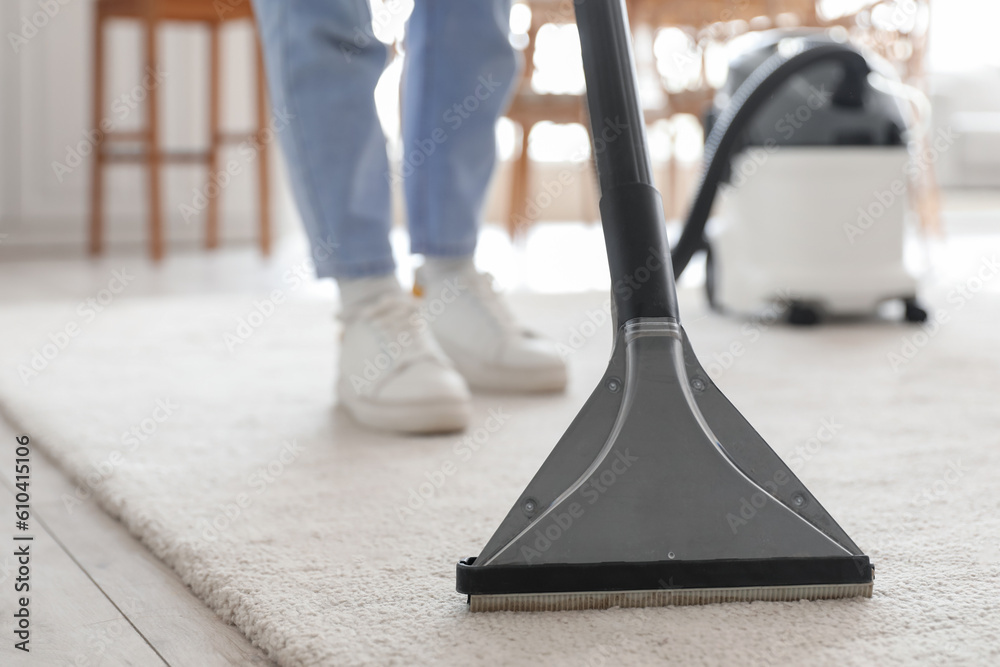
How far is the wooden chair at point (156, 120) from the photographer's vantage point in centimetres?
267

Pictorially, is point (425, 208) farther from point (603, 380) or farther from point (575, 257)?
point (575, 257)

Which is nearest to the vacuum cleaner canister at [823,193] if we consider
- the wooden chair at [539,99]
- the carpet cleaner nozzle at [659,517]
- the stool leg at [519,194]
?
the carpet cleaner nozzle at [659,517]

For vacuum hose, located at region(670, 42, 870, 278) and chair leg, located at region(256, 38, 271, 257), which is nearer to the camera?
vacuum hose, located at region(670, 42, 870, 278)

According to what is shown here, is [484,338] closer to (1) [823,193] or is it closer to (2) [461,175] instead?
(2) [461,175]

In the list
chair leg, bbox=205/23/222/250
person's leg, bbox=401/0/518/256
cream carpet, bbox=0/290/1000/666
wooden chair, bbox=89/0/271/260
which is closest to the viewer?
cream carpet, bbox=0/290/1000/666

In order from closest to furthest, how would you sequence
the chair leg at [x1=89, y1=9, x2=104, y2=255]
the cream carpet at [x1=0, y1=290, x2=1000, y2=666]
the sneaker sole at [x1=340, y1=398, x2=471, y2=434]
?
the cream carpet at [x1=0, y1=290, x2=1000, y2=666] → the sneaker sole at [x1=340, y1=398, x2=471, y2=434] → the chair leg at [x1=89, y1=9, x2=104, y2=255]

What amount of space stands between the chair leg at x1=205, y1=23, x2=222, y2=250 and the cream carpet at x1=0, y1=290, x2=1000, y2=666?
1660 mm

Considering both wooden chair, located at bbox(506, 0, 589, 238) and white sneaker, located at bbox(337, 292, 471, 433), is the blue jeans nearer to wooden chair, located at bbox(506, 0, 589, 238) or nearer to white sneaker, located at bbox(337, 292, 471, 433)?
white sneaker, located at bbox(337, 292, 471, 433)

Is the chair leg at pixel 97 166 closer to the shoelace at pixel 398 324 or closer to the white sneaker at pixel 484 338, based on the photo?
the white sneaker at pixel 484 338

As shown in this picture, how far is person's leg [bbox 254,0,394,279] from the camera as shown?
0.87 m

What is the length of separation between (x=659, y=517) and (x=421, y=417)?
1.34 ft

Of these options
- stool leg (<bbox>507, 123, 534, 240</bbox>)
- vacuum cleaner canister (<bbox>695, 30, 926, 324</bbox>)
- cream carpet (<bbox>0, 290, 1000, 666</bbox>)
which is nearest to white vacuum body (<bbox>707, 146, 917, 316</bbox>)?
vacuum cleaner canister (<bbox>695, 30, 926, 324</bbox>)

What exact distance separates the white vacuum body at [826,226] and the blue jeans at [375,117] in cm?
60

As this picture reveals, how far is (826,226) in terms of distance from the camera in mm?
1503
